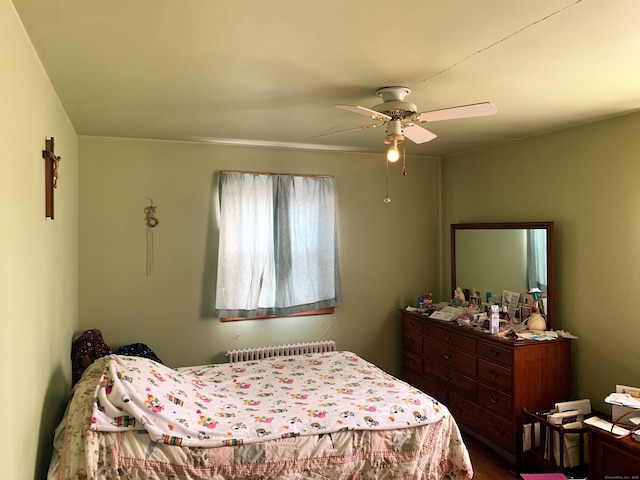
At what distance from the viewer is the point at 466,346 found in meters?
3.74

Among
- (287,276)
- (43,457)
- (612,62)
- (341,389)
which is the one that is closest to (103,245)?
(287,276)

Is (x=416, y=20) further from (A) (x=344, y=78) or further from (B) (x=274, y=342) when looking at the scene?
(B) (x=274, y=342)

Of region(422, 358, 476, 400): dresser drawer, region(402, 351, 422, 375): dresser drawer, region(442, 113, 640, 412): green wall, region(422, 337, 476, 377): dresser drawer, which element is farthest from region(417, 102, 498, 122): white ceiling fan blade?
region(402, 351, 422, 375): dresser drawer

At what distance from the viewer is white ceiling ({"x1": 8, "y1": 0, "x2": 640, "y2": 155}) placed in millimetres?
1640

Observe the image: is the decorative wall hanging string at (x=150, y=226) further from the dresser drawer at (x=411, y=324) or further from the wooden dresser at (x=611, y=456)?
the wooden dresser at (x=611, y=456)

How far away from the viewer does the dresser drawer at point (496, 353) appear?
3295 mm

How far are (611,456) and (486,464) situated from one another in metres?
1.02

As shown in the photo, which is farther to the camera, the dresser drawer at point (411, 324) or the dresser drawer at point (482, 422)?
the dresser drawer at point (411, 324)

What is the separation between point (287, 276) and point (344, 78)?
2.29 metres

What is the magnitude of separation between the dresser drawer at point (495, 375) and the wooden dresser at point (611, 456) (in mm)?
621

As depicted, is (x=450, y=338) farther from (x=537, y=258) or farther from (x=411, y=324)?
(x=537, y=258)

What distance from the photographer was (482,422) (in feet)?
11.8

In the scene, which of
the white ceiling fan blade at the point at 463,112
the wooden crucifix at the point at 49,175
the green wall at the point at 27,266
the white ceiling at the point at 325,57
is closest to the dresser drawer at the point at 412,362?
the white ceiling at the point at 325,57

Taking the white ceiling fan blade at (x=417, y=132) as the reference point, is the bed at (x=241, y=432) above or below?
below
